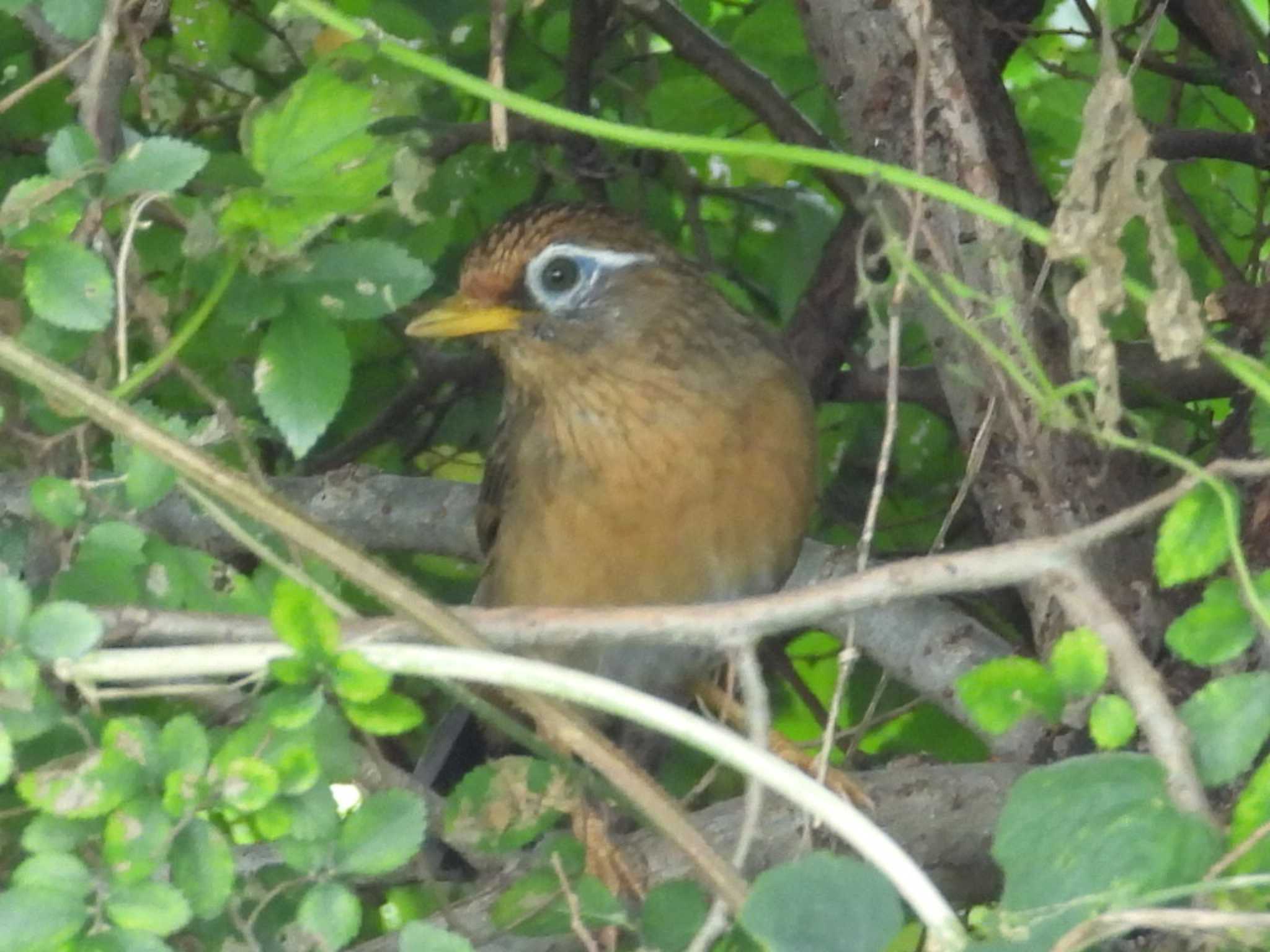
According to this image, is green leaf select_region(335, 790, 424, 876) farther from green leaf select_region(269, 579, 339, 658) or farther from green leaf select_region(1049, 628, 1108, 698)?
green leaf select_region(1049, 628, 1108, 698)

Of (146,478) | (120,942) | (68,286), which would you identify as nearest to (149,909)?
(120,942)

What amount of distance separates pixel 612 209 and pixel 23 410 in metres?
1.55

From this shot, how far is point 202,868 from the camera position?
157 cm

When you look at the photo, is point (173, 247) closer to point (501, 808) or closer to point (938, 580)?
point (501, 808)

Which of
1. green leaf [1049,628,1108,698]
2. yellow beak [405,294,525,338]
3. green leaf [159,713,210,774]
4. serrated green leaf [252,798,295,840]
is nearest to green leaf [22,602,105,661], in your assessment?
green leaf [159,713,210,774]

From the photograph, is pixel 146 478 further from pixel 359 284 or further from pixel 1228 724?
pixel 1228 724

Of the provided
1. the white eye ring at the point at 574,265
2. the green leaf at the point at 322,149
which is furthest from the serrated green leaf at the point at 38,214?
the white eye ring at the point at 574,265

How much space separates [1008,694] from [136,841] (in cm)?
77

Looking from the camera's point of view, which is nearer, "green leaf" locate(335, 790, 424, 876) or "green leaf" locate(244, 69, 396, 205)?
"green leaf" locate(335, 790, 424, 876)

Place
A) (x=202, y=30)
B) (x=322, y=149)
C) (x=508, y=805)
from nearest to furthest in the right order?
(x=322, y=149)
(x=508, y=805)
(x=202, y=30)

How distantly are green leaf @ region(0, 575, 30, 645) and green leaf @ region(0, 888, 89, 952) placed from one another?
221mm

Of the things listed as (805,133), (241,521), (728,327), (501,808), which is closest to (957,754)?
(728,327)

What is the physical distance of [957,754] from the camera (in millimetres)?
3414

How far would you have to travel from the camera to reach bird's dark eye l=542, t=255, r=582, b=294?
3275 millimetres
